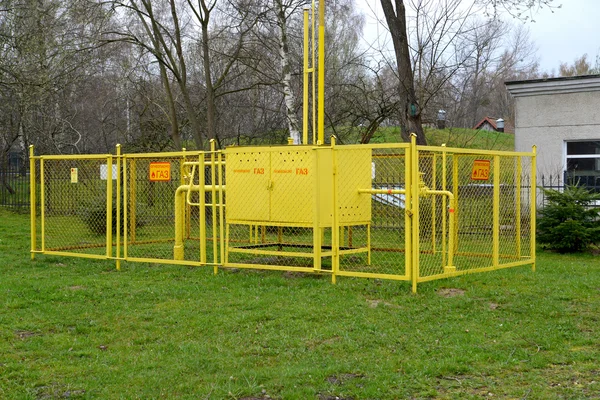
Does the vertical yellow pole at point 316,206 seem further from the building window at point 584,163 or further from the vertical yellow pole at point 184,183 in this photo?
the building window at point 584,163

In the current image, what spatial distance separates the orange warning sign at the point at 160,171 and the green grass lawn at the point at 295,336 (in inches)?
69.3

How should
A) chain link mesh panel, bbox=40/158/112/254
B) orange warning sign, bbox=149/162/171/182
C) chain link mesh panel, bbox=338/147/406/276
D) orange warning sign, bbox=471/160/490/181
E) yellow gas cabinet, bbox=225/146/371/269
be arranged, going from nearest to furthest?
yellow gas cabinet, bbox=225/146/371/269 → orange warning sign, bbox=471/160/490/181 → chain link mesh panel, bbox=338/147/406/276 → orange warning sign, bbox=149/162/171/182 → chain link mesh panel, bbox=40/158/112/254

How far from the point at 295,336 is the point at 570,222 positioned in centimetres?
873

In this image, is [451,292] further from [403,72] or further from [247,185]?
[403,72]

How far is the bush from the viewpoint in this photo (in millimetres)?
14352

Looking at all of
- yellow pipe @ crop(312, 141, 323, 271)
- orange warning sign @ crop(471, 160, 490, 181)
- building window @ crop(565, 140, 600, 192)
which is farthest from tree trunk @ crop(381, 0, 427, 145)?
yellow pipe @ crop(312, 141, 323, 271)

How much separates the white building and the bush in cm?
434

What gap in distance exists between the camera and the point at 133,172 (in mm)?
14375

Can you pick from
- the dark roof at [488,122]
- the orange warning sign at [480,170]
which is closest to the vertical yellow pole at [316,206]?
the orange warning sign at [480,170]

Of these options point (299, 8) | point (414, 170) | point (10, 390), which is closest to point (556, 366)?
point (414, 170)

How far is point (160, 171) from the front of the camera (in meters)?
12.5

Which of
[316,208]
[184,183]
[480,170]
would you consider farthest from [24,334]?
[480,170]

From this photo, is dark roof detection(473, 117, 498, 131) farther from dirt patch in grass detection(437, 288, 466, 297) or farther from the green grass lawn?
dirt patch in grass detection(437, 288, 466, 297)

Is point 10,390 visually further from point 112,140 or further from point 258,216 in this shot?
point 112,140
